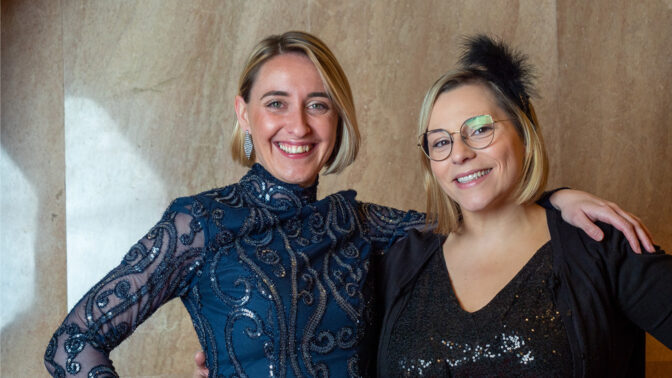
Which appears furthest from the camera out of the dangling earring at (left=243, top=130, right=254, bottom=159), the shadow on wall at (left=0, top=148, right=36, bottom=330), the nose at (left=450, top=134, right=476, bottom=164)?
the shadow on wall at (left=0, top=148, right=36, bottom=330)

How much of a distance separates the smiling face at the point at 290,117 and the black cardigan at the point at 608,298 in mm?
729

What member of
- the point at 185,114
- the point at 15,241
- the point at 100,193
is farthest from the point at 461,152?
the point at 15,241

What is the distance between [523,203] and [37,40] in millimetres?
2391

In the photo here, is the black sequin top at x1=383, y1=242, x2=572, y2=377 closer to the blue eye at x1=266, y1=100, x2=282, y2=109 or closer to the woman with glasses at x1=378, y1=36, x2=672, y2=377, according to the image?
the woman with glasses at x1=378, y1=36, x2=672, y2=377

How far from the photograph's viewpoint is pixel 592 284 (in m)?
1.88

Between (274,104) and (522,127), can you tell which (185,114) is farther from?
(522,127)

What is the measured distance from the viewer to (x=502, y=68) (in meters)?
2.11

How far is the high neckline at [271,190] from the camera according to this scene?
6.82 ft

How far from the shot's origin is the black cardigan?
72.0 inches

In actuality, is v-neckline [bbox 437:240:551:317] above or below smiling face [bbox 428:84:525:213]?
below

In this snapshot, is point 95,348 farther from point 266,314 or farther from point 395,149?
point 395,149

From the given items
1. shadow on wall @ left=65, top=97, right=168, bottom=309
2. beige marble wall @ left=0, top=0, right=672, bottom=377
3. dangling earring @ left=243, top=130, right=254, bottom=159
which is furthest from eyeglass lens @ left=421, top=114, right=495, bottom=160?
shadow on wall @ left=65, top=97, right=168, bottom=309

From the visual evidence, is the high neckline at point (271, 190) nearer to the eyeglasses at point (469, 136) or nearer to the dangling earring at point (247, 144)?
the dangling earring at point (247, 144)

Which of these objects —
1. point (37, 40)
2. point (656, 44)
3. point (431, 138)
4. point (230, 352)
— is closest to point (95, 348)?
point (230, 352)
